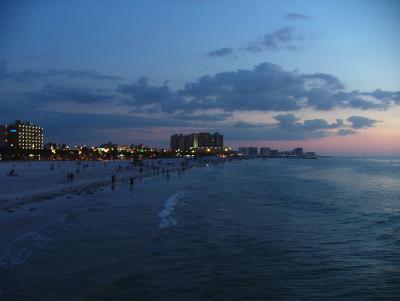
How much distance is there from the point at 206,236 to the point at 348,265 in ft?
21.3

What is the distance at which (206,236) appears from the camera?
18.6 m

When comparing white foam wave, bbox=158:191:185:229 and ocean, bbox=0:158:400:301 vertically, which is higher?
ocean, bbox=0:158:400:301

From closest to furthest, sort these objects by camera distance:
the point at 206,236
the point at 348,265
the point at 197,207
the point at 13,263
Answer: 1. the point at 13,263
2. the point at 348,265
3. the point at 206,236
4. the point at 197,207

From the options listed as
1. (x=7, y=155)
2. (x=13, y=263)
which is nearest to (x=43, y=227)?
(x=13, y=263)

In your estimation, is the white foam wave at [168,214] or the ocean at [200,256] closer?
the ocean at [200,256]

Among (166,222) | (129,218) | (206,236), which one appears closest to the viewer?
(206,236)

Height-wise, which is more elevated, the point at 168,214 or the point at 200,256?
the point at 200,256

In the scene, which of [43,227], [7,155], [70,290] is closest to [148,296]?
[70,290]

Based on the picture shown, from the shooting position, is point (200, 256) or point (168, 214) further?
point (168, 214)

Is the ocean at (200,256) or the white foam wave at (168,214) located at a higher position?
the ocean at (200,256)

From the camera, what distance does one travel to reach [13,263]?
13141mm

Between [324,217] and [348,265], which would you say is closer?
[348,265]

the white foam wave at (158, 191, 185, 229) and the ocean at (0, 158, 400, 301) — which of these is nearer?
the ocean at (0, 158, 400, 301)

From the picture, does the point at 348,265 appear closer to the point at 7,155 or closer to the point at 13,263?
the point at 13,263
